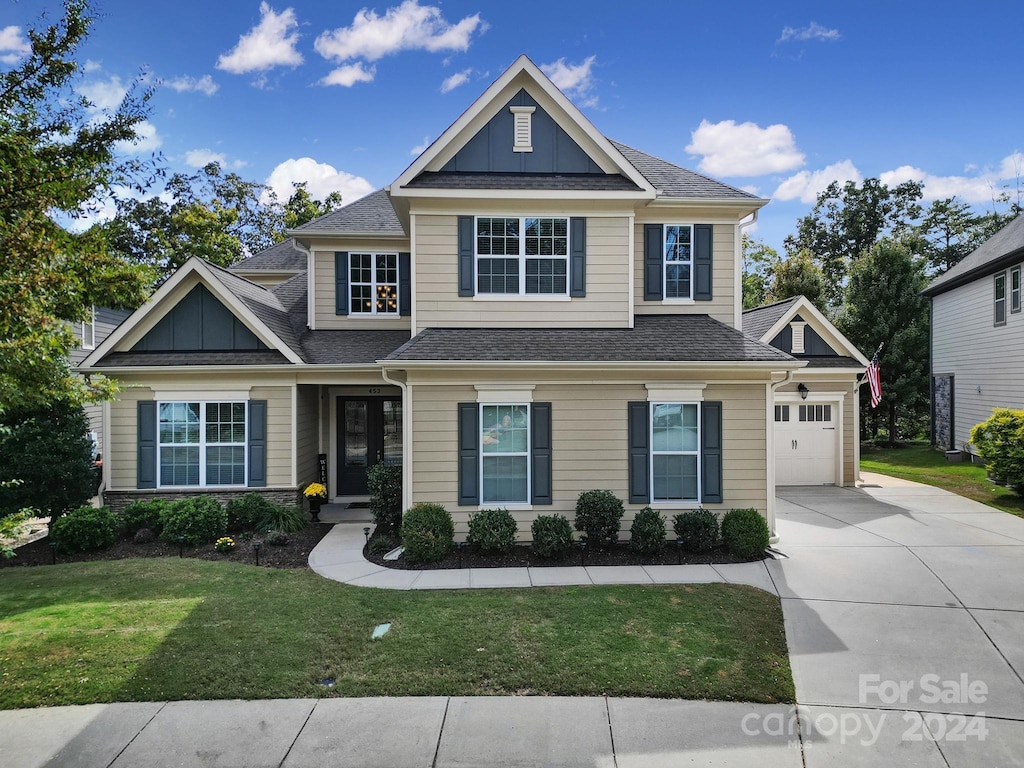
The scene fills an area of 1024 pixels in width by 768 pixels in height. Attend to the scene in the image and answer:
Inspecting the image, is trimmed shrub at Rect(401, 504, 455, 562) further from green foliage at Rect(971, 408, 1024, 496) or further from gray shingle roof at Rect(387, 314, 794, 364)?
green foliage at Rect(971, 408, 1024, 496)

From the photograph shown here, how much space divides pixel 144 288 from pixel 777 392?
48.6 feet

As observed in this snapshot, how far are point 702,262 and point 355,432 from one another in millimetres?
9061

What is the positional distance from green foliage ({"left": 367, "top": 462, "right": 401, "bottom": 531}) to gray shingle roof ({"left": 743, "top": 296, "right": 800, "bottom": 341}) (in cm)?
1030

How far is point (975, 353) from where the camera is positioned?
19734mm

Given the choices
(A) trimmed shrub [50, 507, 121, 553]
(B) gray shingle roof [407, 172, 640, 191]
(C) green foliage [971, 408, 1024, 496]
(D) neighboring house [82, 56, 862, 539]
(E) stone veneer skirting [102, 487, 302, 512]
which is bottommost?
(A) trimmed shrub [50, 507, 121, 553]

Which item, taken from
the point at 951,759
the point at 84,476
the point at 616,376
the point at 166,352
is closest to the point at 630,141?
the point at 616,376

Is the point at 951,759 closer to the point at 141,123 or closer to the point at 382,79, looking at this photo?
the point at 141,123

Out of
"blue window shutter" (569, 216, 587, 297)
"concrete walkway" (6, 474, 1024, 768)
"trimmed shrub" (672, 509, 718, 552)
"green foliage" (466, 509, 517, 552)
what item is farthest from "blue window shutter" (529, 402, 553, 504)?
"concrete walkway" (6, 474, 1024, 768)

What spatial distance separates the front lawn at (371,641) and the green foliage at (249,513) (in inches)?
108

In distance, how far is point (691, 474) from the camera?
9.84 metres

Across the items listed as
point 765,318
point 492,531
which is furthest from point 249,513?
point 765,318

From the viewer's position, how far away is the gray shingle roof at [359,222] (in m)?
12.6

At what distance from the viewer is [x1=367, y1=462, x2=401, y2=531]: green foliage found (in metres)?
10.5

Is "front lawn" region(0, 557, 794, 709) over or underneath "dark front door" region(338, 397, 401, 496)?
underneath
